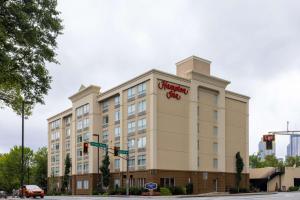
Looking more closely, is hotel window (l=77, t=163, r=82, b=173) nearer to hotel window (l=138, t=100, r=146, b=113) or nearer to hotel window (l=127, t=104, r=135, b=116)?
hotel window (l=127, t=104, r=135, b=116)

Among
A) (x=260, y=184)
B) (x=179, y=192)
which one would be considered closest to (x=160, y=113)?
(x=179, y=192)

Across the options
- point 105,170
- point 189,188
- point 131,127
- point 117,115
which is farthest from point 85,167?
point 189,188

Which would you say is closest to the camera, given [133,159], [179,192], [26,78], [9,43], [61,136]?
[9,43]

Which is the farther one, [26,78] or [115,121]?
[115,121]

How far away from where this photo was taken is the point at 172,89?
67.4 m

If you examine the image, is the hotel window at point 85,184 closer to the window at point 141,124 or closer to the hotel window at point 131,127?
the hotel window at point 131,127

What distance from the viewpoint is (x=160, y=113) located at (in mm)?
65625

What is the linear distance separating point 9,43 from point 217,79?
5914 cm

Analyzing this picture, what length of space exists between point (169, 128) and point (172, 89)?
592cm

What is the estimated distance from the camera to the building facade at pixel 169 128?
6569cm

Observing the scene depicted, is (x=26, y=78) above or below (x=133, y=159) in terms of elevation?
above

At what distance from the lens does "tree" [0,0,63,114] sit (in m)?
17.9

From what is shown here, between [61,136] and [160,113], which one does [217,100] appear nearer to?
[160,113]

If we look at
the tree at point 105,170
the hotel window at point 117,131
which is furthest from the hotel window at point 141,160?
the hotel window at point 117,131
